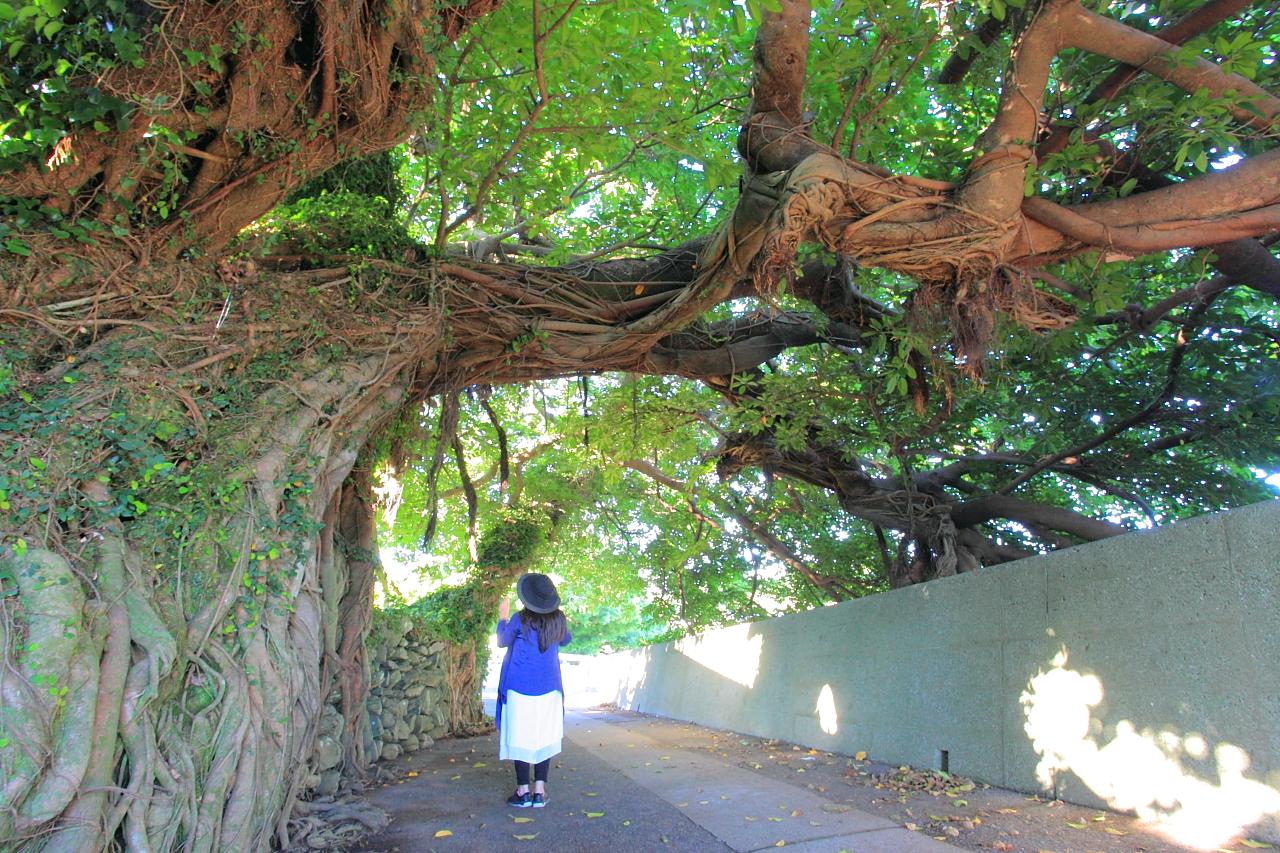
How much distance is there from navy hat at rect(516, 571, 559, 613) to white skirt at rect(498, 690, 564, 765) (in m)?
0.55

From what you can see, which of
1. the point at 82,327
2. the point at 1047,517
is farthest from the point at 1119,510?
the point at 82,327

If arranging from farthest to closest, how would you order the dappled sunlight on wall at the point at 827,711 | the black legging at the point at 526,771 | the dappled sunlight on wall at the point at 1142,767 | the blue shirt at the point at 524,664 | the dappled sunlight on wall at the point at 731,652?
the dappled sunlight on wall at the point at 731,652 < the dappled sunlight on wall at the point at 827,711 < the blue shirt at the point at 524,664 < the black legging at the point at 526,771 < the dappled sunlight on wall at the point at 1142,767

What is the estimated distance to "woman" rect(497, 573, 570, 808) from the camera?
15.0ft

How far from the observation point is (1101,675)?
149 inches

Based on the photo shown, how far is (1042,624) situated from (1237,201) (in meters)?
2.51

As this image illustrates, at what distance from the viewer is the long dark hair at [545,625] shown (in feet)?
15.8

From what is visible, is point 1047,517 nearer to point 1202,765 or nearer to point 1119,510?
point 1119,510

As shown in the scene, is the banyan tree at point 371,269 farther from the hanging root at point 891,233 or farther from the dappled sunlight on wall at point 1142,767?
the dappled sunlight on wall at point 1142,767

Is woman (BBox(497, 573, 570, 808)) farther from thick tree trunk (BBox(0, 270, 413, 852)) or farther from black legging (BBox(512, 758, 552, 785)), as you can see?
A: thick tree trunk (BBox(0, 270, 413, 852))

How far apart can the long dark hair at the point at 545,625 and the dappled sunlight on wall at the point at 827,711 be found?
9.21 ft

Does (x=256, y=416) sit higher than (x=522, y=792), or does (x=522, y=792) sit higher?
→ (x=256, y=416)

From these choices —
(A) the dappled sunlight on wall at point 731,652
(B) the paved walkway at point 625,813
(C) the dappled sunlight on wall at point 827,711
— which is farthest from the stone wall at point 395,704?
(C) the dappled sunlight on wall at point 827,711

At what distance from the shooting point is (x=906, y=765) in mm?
5164

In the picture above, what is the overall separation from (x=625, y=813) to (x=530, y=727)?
776mm
